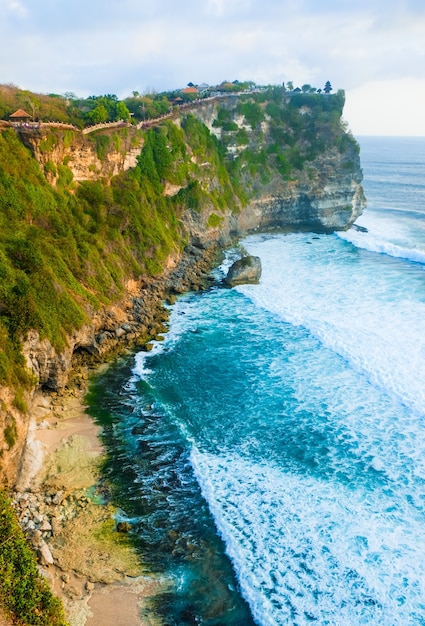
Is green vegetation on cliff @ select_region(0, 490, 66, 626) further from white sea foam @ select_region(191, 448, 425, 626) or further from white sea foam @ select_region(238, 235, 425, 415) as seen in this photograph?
white sea foam @ select_region(238, 235, 425, 415)

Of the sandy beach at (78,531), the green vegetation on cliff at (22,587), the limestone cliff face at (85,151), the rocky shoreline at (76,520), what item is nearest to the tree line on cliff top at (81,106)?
the limestone cliff face at (85,151)

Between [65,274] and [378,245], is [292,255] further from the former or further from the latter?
[65,274]

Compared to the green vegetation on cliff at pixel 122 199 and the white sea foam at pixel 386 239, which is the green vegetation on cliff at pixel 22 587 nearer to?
the green vegetation on cliff at pixel 122 199

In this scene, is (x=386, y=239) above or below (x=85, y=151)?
below

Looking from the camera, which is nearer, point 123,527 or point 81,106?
point 123,527

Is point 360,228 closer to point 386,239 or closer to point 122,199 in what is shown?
point 386,239

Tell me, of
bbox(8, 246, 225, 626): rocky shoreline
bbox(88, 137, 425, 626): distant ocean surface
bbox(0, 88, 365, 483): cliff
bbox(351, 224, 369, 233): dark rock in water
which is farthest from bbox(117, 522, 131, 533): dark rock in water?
bbox(351, 224, 369, 233): dark rock in water

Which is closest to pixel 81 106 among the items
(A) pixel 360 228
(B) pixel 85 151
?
(B) pixel 85 151
